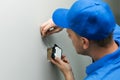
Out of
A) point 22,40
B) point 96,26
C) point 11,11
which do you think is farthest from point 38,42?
point 96,26

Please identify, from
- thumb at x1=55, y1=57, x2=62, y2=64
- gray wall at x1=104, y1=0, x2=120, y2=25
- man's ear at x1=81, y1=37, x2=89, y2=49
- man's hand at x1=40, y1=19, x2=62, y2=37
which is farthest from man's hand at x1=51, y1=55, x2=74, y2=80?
gray wall at x1=104, y1=0, x2=120, y2=25

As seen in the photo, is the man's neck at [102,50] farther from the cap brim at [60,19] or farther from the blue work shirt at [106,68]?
the cap brim at [60,19]

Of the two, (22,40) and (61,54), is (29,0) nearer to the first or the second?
(22,40)

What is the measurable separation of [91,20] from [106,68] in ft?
0.60

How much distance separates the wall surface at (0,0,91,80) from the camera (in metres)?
1.01

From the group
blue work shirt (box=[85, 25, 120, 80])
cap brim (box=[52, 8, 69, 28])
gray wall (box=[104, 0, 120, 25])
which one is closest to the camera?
blue work shirt (box=[85, 25, 120, 80])

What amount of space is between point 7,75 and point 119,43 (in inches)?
18.8

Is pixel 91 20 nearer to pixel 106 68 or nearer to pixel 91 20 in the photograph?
pixel 91 20

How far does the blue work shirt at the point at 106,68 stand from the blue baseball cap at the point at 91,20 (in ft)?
0.27

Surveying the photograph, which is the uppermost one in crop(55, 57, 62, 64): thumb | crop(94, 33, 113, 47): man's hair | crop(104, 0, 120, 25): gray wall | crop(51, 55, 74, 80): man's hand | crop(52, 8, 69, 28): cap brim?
crop(52, 8, 69, 28): cap brim

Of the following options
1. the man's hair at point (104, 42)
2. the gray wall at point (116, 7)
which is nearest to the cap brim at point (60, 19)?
the man's hair at point (104, 42)

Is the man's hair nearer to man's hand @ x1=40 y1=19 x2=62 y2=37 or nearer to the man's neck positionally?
the man's neck

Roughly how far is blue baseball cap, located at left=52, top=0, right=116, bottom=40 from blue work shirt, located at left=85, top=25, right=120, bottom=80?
0.08 meters

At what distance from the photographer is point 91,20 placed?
96cm
